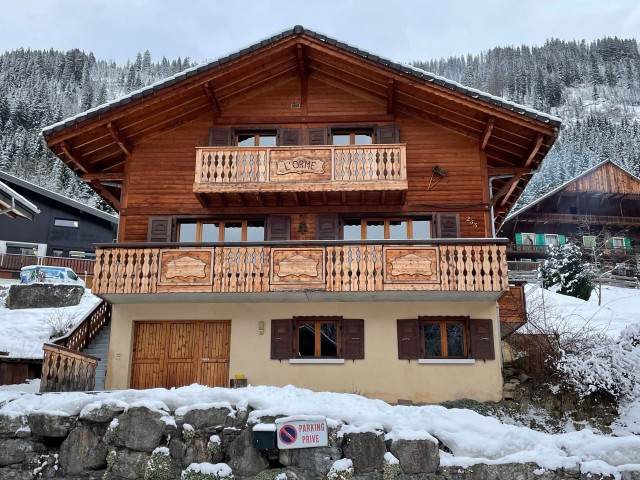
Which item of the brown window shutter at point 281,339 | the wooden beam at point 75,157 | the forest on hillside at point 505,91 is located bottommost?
the brown window shutter at point 281,339

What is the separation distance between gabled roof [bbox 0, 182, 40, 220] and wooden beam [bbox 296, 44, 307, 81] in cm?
774

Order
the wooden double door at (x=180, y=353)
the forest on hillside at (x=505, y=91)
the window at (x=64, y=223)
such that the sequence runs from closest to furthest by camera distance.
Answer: the wooden double door at (x=180, y=353), the window at (x=64, y=223), the forest on hillside at (x=505, y=91)

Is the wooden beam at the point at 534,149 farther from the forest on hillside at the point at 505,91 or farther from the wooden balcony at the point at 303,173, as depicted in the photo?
the forest on hillside at the point at 505,91

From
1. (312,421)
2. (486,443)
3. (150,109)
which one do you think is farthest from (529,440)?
(150,109)

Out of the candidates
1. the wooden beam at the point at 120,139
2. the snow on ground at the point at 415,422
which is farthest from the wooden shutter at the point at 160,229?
the snow on ground at the point at 415,422

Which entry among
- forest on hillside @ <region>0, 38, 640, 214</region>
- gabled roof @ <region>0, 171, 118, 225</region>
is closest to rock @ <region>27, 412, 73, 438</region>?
gabled roof @ <region>0, 171, 118, 225</region>

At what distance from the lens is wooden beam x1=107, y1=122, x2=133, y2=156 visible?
597 inches

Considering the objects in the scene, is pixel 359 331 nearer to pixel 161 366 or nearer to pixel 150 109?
pixel 161 366

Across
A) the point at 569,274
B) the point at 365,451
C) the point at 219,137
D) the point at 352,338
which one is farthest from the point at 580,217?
the point at 365,451

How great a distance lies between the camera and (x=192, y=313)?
14.9m

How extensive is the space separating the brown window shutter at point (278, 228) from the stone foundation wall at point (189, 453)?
7.20m

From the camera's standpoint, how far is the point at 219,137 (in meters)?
16.3

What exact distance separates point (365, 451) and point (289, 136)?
32.8 feet

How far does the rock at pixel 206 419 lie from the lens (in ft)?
28.4
